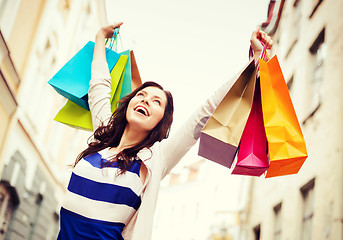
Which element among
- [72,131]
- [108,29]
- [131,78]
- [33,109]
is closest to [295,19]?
[33,109]

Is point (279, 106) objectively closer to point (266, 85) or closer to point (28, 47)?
point (266, 85)

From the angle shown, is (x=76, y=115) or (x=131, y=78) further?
(x=131, y=78)

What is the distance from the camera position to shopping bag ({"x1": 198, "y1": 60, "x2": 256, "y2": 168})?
2.21 metres

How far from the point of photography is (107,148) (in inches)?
99.7

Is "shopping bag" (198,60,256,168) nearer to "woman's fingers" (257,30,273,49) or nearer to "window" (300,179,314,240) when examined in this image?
"woman's fingers" (257,30,273,49)

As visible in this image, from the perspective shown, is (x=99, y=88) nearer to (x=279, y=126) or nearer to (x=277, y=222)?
(x=279, y=126)

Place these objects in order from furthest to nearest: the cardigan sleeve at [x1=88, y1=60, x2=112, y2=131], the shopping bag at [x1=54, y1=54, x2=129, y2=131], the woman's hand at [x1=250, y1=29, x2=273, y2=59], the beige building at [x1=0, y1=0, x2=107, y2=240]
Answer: the beige building at [x1=0, y1=0, x2=107, y2=240]
the shopping bag at [x1=54, y1=54, x2=129, y2=131]
the cardigan sleeve at [x1=88, y1=60, x2=112, y2=131]
the woman's hand at [x1=250, y1=29, x2=273, y2=59]

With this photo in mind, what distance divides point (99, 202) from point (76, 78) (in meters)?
0.97

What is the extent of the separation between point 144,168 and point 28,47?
26.8ft

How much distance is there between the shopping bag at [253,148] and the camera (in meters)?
2.25

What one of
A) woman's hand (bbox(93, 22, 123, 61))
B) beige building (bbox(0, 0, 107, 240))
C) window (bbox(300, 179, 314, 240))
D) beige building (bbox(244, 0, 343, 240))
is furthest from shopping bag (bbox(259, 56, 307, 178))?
window (bbox(300, 179, 314, 240))

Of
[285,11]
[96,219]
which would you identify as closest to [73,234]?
[96,219]

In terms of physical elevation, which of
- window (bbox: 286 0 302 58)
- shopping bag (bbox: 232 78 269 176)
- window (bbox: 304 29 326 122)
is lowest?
shopping bag (bbox: 232 78 269 176)

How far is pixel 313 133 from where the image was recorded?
8344mm
